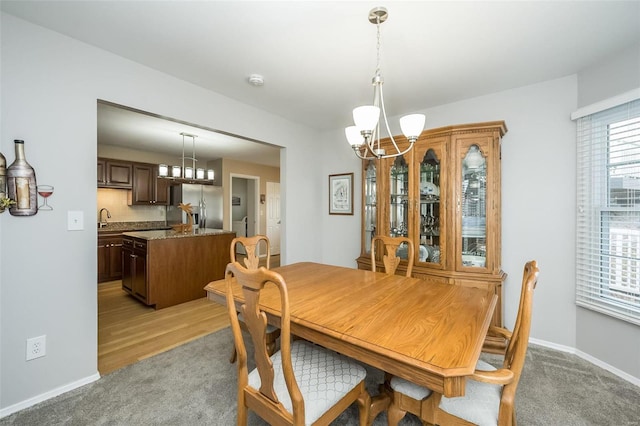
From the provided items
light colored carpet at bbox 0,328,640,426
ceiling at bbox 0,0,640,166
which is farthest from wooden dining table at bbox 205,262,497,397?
ceiling at bbox 0,0,640,166

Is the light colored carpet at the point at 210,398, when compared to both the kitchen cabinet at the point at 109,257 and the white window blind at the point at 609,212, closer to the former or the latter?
the white window blind at the point at 609,212

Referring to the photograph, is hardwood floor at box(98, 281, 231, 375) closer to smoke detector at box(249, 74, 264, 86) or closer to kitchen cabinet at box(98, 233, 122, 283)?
kitchen cabinet at box(98, 233, 122, 283)

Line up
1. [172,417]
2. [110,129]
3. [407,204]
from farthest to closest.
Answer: [110,129]
[407,204]
[172,417]

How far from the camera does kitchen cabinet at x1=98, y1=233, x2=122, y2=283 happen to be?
15.1 ft

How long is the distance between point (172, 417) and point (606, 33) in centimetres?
373

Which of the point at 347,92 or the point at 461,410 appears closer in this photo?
the point at 461,410

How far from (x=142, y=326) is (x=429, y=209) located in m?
3.28

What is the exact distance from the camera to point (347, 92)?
108 inches

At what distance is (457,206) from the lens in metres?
2.59

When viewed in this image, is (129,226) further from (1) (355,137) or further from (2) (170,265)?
(1) (355,137)

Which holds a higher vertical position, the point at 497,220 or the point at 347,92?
the point at 347,92

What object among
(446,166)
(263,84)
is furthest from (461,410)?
(263,84)

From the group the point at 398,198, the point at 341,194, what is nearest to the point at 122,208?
the point at 341,194

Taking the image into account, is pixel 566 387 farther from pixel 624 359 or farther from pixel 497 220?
pixel 497 220
